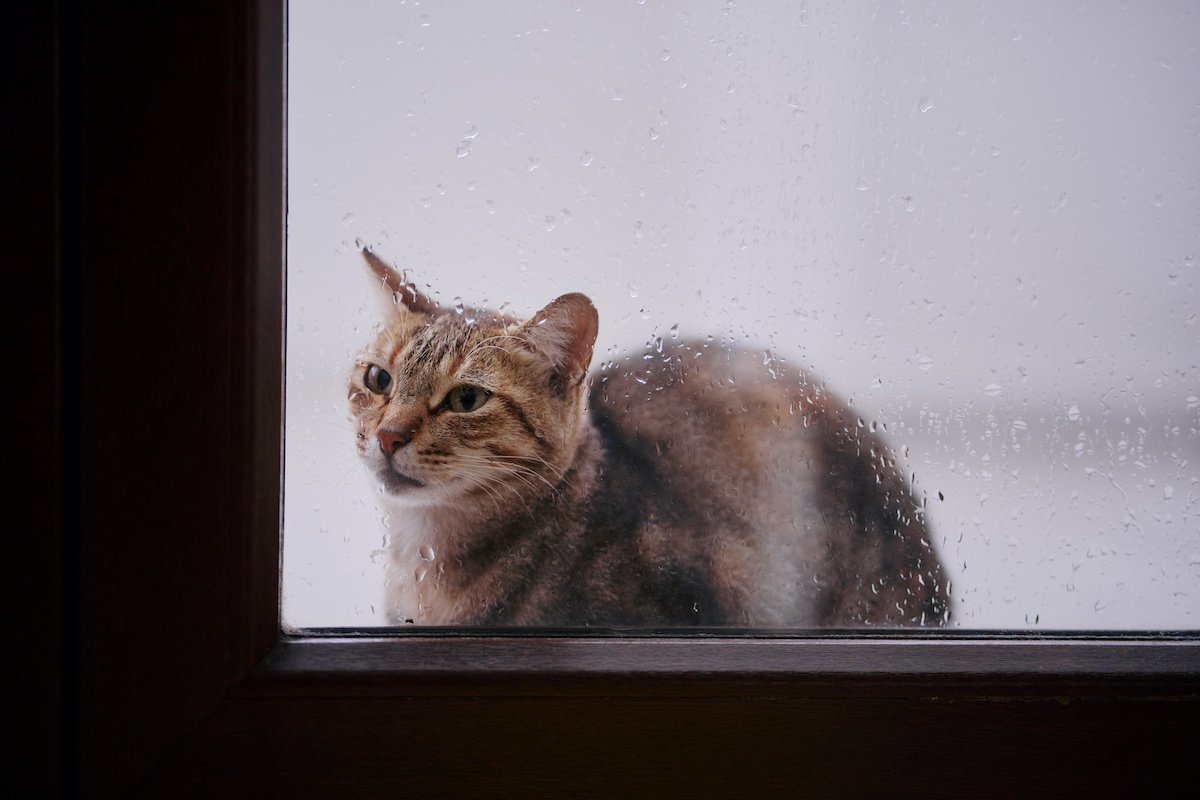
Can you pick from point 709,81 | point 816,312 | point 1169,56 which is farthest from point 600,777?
point 1169,56

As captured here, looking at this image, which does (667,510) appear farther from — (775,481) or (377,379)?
(377,379)

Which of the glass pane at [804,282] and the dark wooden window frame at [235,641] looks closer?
the dark wooden window frame at [235,641]

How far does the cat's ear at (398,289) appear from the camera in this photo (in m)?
0.61

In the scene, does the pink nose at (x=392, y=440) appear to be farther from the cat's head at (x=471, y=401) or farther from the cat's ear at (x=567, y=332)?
the cat's ear at (x=567, y=332)

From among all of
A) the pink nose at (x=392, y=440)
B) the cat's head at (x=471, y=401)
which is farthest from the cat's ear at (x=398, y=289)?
the pink nose at (x=392, y=440)

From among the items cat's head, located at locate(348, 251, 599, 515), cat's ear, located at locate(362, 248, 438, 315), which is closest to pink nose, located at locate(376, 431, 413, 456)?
cat's head, located at locate(348, 251, 599, 515)

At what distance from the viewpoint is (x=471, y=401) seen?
2.60 feet

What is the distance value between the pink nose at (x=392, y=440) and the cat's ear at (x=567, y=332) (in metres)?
0.16

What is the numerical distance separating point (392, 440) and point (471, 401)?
4.3 inches

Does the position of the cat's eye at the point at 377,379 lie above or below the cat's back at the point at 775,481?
above

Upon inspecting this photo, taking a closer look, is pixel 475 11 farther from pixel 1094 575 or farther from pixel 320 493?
pixel 1094 575

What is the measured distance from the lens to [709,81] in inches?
24.7

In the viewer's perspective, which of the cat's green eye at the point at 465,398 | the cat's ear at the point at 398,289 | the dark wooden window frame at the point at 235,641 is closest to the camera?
the dark wooden window frame at the point at 235,641

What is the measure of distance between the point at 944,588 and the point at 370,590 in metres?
0.52
